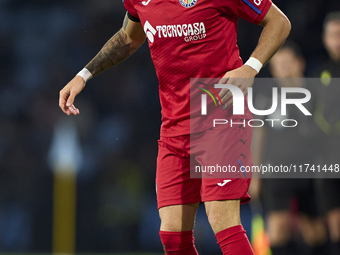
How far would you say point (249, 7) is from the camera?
2.36m

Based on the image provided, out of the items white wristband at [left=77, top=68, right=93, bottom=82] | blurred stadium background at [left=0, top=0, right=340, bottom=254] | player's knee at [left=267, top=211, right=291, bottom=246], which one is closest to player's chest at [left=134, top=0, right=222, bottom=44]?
white wristband at [left=77, top=68, right=93, bottom=82]

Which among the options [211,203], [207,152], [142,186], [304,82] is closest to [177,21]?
[207,152]

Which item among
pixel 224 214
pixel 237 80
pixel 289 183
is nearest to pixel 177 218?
pixel 224 214

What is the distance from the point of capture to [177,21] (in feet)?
7.85

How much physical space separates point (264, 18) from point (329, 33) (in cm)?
185

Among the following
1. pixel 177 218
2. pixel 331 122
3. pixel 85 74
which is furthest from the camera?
pixel 331 122

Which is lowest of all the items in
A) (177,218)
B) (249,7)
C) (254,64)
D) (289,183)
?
(289,183)

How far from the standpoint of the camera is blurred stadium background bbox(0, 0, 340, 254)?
19.3 feet

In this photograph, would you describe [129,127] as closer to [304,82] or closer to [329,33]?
[304,82]

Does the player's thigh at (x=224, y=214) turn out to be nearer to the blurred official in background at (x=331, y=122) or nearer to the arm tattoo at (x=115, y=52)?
the arm tattoo at (x=115, y=52)

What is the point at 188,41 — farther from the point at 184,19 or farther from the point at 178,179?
the point at 178,179

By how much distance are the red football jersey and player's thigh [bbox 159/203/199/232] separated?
345 mm

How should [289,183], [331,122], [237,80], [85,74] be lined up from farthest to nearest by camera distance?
[289,183], [331,122], [85,74], [237,80]

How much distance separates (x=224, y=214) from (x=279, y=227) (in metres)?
2.35
